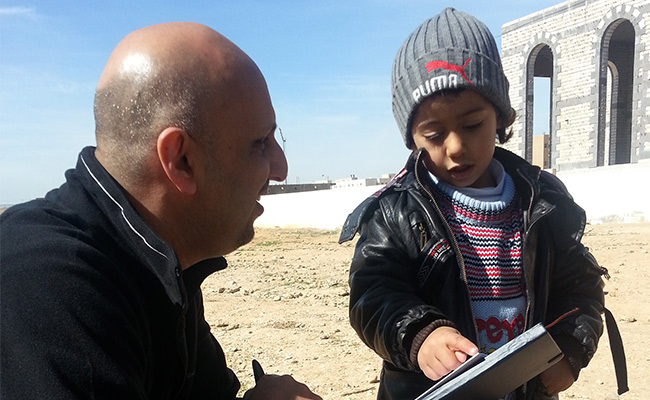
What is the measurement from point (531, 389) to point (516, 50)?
22.8 metres

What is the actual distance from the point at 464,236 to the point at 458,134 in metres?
0.39

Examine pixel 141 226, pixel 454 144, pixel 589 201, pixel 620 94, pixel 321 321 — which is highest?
pixel 620 94

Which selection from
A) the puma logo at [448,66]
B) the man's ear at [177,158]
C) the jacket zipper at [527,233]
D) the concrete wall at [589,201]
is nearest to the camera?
the man's ear at [177,158]

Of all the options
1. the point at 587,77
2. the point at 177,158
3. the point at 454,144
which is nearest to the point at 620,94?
the point at 587,77

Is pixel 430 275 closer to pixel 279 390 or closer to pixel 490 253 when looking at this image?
pixel 490 253

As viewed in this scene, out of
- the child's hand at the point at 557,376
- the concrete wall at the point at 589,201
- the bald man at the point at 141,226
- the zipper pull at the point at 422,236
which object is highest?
the bald man at the point at 141,226

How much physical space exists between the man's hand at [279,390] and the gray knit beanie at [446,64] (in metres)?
1.12

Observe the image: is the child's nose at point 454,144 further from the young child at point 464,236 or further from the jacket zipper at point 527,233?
the jacket zipper at point 527,233

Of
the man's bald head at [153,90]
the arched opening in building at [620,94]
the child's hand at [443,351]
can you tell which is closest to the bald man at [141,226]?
the man's bald head at [153,90]

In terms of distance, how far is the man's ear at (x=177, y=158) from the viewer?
1239 mm

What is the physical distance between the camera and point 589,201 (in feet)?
40.4

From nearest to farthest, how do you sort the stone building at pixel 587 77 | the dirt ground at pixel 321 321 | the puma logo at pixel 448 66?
1. the puma logo at pixel 448 66
2. the dirt ground at pixel 321 321
3. the stone building at pixel 587 77

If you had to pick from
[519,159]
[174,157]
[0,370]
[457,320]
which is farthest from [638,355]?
[0,370]

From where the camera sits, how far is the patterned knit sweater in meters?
1.87
